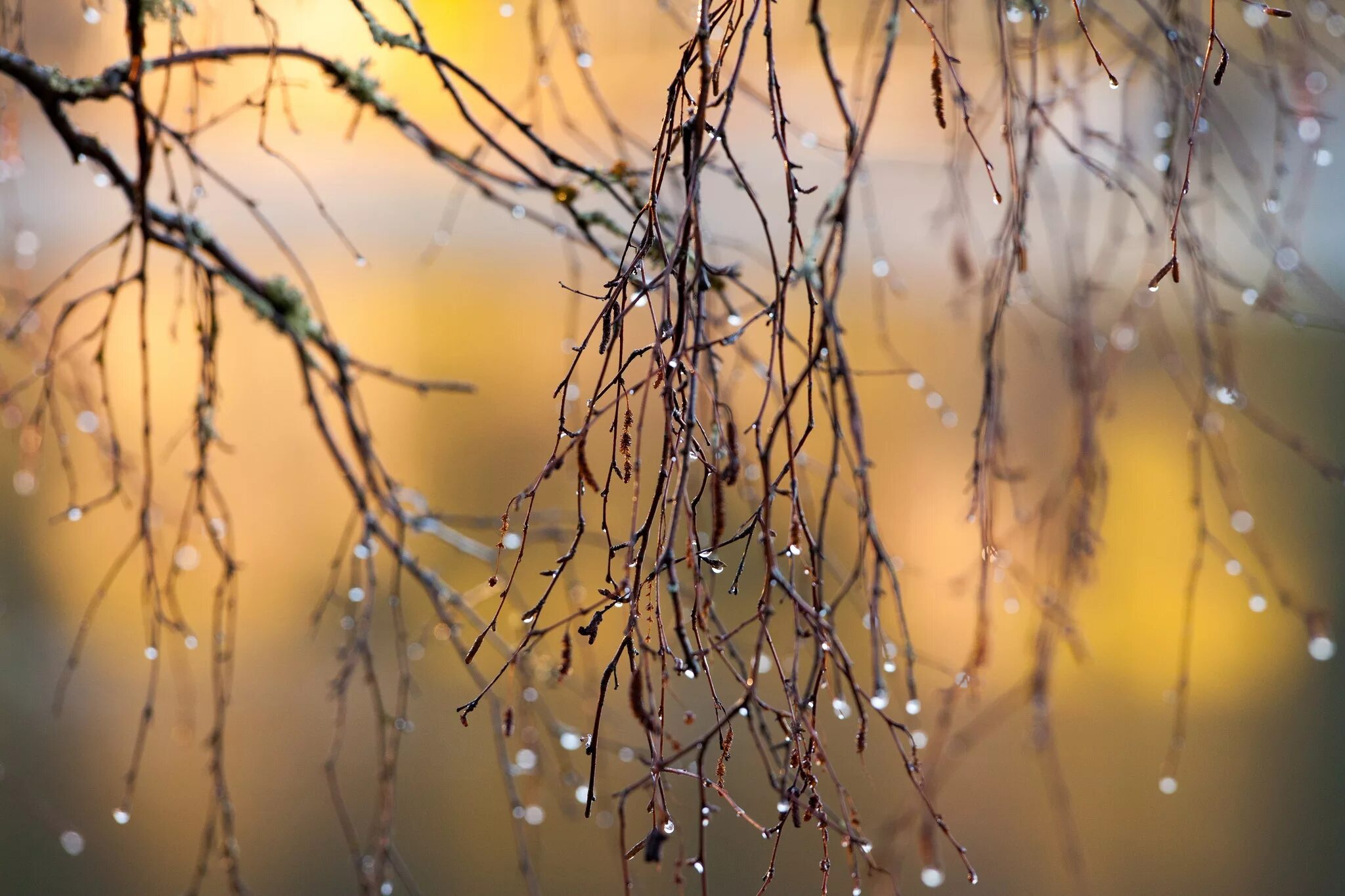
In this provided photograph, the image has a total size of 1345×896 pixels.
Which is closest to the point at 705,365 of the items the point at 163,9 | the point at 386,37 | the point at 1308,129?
the point at 386,37

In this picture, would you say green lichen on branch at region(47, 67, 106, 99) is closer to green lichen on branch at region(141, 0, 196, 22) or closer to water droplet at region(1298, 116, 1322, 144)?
green lichen on branch at region(141, 0, 196, 22)

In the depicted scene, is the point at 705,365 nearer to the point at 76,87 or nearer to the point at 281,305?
the point at 281,305

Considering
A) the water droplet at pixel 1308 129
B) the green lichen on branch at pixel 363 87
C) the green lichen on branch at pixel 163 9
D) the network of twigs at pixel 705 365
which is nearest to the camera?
the network of twigs at pixel 705 365

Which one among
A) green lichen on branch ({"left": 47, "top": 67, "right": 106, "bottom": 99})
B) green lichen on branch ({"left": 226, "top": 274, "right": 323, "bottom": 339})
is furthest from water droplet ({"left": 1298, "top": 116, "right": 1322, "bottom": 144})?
green lichen on branch ({"left": 47, "top": 67, "right": 106, "bottom": 99})

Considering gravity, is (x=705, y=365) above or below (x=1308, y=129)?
below

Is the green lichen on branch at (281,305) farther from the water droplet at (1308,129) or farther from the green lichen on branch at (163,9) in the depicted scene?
the water droplet at (1308,129)

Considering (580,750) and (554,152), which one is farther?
(580,750)

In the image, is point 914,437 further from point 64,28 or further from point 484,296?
point 64,28

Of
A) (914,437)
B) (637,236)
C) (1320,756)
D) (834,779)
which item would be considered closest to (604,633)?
(914,437)

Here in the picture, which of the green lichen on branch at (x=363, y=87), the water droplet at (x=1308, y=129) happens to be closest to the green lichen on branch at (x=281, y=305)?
the green lichen on branch at (x=363, y=87)
